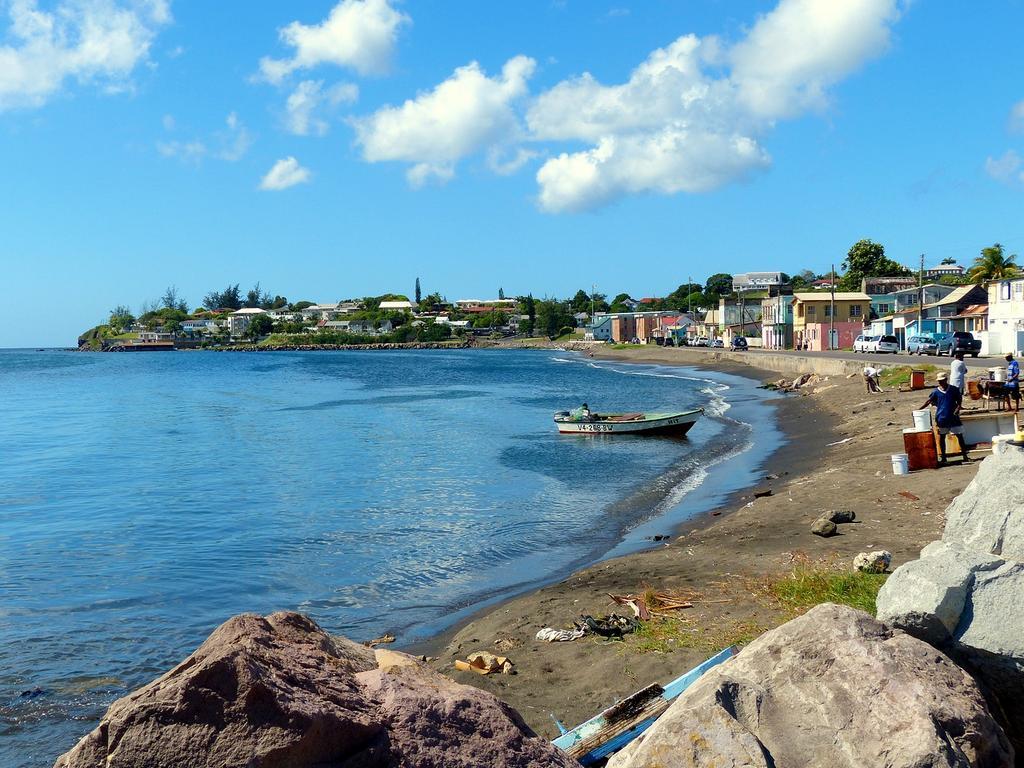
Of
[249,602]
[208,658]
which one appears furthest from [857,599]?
[249,602]

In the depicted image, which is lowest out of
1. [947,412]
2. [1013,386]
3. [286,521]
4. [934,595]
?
[286,521]

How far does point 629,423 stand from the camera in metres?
36.6

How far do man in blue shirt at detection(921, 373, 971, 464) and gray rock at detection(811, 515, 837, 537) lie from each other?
4.63m

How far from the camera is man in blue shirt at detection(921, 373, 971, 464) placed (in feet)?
55.4

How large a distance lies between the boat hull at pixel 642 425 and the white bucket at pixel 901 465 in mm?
16984

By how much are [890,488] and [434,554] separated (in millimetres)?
8843

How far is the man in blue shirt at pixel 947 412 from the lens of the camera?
1688 centimetres

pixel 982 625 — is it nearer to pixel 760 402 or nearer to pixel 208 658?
pixel 208 658

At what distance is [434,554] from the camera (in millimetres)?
17438

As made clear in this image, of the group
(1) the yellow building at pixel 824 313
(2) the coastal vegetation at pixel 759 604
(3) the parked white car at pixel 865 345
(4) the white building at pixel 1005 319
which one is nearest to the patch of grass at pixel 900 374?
(4) the white building at pixel 1005 319

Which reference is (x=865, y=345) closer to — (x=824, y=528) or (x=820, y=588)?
(x=824, y=528)

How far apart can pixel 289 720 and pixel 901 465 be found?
1659 cm

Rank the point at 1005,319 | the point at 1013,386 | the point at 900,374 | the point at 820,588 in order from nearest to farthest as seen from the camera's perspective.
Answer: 1. the point at 820,588
2. the point at 1013,386
3. the point at 900,374
4. the point at 1005,319

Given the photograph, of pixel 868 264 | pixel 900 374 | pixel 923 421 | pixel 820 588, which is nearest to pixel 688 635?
pixel 820 588
